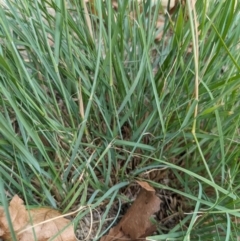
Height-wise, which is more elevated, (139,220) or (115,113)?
(115,113)

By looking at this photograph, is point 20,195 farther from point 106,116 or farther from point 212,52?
point 212,52

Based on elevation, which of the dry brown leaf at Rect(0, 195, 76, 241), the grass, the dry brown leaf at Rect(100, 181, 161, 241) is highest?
the grass

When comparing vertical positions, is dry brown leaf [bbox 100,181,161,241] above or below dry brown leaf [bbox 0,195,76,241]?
below

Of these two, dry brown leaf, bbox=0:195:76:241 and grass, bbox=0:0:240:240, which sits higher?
grass, bbox=0:0:240:240
